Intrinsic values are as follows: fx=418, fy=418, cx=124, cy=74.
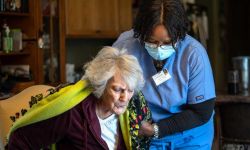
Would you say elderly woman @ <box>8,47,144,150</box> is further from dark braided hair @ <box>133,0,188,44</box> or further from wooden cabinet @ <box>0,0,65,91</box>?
wooden cabinet @ <box>0,0,65,91</box>

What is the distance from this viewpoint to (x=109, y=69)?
152cm

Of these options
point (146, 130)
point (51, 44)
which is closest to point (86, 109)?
point (146, 130)

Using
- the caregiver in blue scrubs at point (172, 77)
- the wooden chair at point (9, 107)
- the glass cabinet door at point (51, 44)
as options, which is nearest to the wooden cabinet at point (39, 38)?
the glass cabinet door at point (51, 44)

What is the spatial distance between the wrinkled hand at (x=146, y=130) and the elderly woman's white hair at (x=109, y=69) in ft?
0.64

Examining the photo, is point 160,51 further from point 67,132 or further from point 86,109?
point 67,132

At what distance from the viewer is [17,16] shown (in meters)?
3.43

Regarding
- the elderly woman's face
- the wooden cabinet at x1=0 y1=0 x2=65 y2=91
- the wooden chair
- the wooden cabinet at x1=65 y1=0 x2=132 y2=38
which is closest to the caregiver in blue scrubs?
the elderly woman's face

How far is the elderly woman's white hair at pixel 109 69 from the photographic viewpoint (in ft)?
4.99

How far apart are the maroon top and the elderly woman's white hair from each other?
89 mm

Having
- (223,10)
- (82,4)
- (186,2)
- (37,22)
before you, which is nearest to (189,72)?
(37,22)

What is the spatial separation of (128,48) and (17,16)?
1862mm

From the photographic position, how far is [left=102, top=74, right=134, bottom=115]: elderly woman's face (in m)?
1.53

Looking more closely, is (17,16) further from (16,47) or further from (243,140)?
(243,140)

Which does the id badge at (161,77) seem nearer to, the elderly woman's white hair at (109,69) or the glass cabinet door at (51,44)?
the elderly woman's white hair at (109,69)
